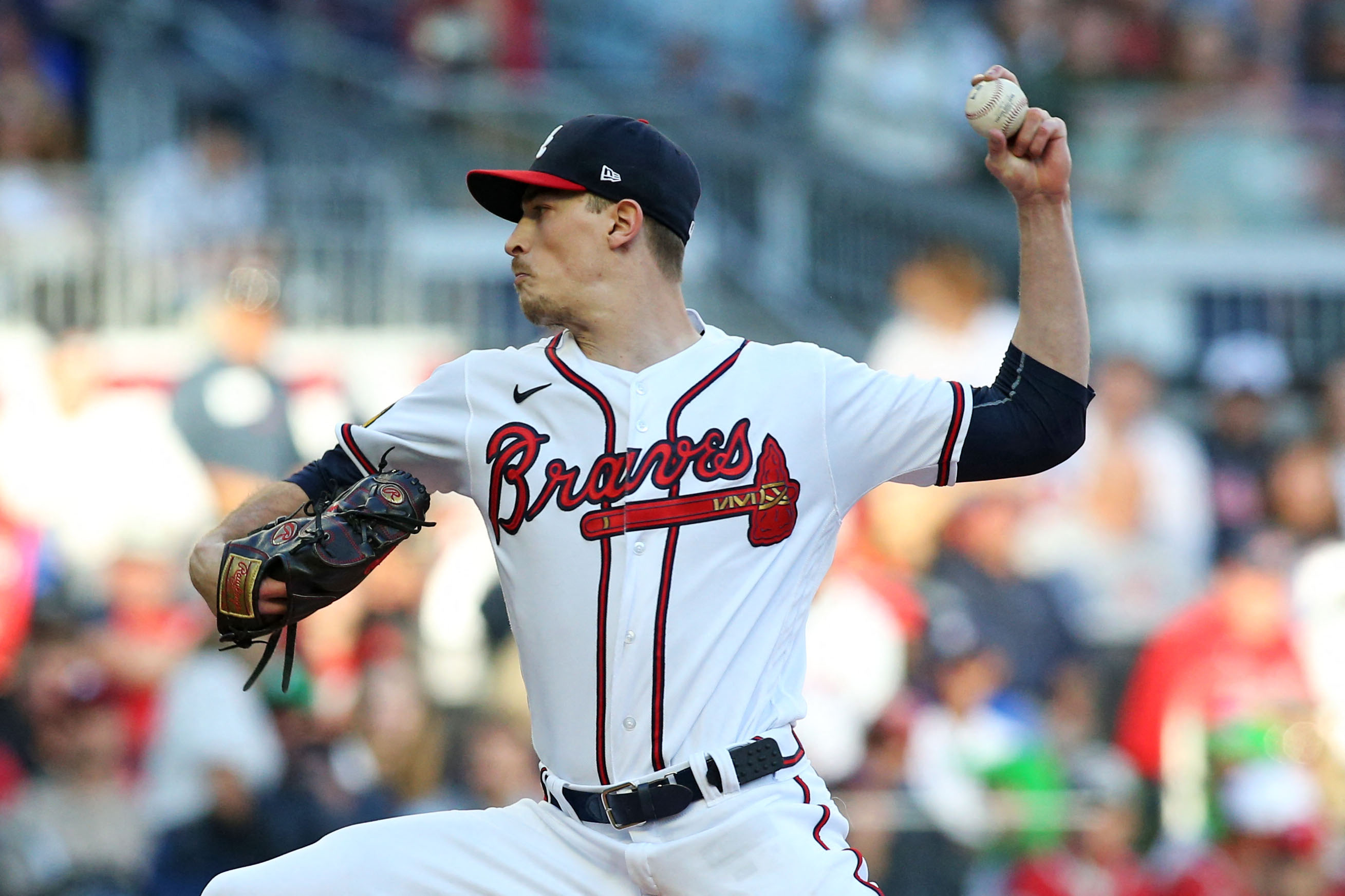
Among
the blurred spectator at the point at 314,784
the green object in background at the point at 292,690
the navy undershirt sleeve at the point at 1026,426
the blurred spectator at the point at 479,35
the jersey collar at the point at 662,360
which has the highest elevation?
the blurred spectator at the point at 479,35

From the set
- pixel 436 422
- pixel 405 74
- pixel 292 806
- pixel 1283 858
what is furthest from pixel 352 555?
pixel 405 74

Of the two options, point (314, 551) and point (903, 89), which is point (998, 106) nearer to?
point (314, 551)

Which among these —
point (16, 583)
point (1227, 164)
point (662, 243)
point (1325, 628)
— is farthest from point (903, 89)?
point (662, 243)

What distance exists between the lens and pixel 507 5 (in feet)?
37.7

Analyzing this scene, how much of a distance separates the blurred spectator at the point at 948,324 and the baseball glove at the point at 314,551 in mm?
5445

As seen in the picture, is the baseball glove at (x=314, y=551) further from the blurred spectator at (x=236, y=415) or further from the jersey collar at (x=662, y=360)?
the blurred spectator at (x=236, y=415)

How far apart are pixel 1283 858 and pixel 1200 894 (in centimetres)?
38

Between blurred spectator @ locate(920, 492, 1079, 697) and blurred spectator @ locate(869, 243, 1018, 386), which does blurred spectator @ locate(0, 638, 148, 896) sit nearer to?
blurred spectator @ locate(920, 492, 1079, 697)

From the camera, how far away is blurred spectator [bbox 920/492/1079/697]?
295 inches

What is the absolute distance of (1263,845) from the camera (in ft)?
22.6

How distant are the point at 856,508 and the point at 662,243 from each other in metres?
4.46

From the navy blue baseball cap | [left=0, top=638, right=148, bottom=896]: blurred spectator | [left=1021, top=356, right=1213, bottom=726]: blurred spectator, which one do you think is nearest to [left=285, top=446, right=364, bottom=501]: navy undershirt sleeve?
the navy blue baseball cap

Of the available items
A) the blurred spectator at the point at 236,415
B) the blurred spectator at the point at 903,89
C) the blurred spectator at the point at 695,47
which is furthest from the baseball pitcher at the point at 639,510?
the blurred spectator at the point at 695,47

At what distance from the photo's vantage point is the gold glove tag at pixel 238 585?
3262mm
